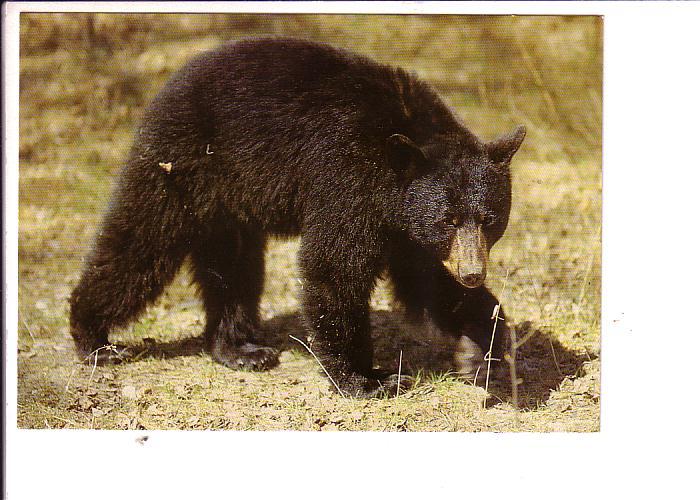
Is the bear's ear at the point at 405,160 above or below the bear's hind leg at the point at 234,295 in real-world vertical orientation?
above

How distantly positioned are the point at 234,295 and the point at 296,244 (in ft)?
3.65

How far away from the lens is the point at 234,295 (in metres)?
5.96

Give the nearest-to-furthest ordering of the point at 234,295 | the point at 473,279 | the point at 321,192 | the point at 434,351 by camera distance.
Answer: the point at 473,279
the point at 321,192
the point at 434,351
the point at 234,295

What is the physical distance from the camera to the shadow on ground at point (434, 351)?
5426 millimetres

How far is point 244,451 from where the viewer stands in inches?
198

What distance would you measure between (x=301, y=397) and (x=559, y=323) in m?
1.98

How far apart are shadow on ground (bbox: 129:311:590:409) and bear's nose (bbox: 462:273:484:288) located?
78cm

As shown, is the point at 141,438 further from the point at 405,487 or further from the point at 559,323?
the point at 559,323

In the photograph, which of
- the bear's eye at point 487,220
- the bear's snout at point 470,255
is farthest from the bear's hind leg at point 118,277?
the bear's eye at point 487,220

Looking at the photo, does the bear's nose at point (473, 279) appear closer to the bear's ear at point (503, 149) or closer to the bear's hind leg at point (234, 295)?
the bear's ear at point (503, 149)

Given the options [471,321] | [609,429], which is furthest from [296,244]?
[609,429]

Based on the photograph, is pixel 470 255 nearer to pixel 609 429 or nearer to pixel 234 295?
pixel 609 429

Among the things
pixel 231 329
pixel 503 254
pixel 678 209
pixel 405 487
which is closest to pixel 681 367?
pixel 678 209

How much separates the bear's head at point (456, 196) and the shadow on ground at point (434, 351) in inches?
33.9
